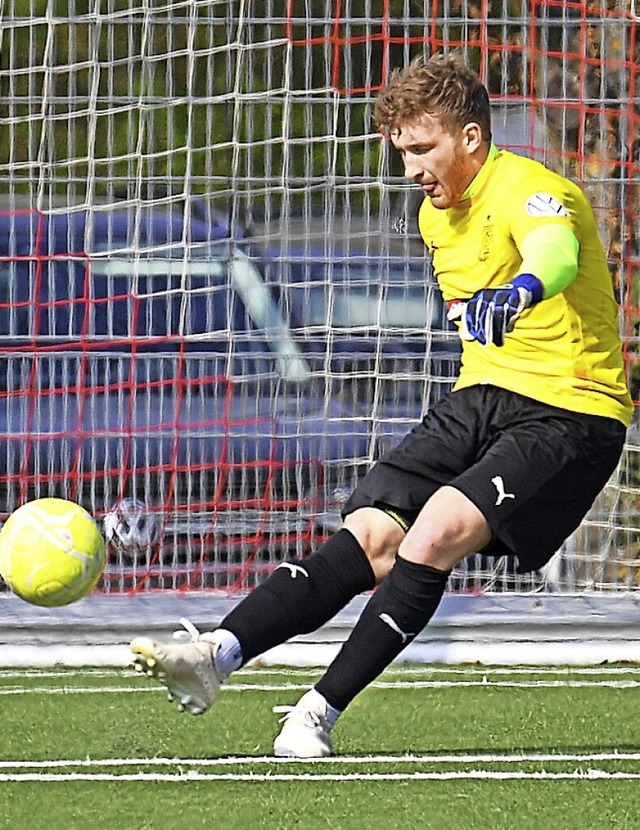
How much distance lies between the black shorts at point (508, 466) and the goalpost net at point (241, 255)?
104 inches

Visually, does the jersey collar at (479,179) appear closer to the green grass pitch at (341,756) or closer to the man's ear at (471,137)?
the man's ear at (471,137)

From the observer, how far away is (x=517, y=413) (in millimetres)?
5078

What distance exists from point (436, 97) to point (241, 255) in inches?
113

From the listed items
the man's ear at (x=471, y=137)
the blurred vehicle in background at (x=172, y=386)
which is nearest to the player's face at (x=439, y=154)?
the man's ear at (x=471, y=137)

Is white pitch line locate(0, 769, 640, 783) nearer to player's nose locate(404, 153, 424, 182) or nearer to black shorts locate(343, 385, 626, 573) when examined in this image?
black shorts locate(343, 385, 626, 573)

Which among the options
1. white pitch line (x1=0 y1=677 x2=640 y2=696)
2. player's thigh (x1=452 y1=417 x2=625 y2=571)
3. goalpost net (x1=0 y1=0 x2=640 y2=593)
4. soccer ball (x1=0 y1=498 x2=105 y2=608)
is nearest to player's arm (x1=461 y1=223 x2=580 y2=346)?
player's thigh (x1=452 y1=417 x2=625 y2=571)

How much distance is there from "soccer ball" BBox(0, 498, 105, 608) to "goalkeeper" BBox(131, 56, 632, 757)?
1.63ft

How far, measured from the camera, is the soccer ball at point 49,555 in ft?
17.0

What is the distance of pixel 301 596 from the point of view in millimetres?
5008

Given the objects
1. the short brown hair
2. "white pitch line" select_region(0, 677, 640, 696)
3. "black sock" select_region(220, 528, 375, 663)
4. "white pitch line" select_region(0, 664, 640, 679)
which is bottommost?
"white pitch line" select_region(0, 664, 640, 679)

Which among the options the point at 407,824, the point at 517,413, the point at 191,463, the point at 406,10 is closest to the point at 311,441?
the point at 191,463

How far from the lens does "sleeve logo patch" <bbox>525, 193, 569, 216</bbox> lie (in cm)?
483

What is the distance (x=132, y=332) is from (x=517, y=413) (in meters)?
3.13

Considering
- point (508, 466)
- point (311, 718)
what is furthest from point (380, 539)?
point (311, 718)
